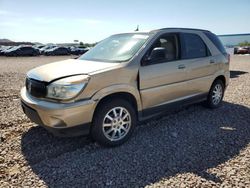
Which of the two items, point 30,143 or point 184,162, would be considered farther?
point 30,143

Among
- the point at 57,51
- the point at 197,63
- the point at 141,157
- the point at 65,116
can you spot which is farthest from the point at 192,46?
the point at 57,51

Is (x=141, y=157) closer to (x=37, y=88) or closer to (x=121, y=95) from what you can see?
(x=121, y=95)

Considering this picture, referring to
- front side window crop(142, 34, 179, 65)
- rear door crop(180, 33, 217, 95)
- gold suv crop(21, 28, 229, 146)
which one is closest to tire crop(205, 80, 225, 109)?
rear door crop(180, 33, 217, 95)

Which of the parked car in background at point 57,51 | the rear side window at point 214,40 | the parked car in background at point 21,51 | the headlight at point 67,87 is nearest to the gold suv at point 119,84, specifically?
the headlight at point 67,87

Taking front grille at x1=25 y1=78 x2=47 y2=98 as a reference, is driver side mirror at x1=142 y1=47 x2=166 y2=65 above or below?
above

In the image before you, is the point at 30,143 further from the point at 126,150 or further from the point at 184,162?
the point at 184,162

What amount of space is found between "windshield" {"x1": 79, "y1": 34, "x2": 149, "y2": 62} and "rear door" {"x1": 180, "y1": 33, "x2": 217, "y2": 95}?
103cm

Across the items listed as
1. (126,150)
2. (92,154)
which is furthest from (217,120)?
(92,154)

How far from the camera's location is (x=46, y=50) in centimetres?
3828

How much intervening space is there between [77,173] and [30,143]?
1.24m

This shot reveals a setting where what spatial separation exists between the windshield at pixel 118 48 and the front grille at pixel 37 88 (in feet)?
3.84

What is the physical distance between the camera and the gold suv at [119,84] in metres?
3.51

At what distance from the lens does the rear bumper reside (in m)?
3.43

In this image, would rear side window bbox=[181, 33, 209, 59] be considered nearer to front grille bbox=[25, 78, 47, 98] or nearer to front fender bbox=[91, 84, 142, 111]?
front fender bbox=[91, 84, 142, 111]
